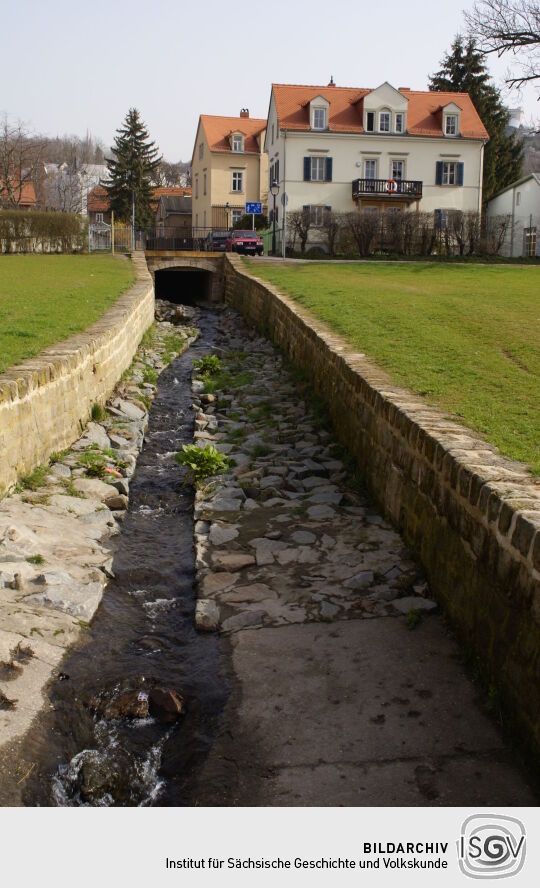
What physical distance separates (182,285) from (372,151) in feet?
46.2

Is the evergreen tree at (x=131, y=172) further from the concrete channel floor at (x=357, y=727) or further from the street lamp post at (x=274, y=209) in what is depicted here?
the concrete channel floor at (x=357, y=727)

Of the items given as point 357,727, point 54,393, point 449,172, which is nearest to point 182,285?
point 449,172

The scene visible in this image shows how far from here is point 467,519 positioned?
5375 mm

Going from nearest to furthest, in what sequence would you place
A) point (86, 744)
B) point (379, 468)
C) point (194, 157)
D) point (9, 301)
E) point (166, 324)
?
1. point (86, 744)
2. point (379, 468)
3. point (9, 301)
4. point (166, 324)
5. point (194, 157)

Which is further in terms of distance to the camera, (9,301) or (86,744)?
(9,301)

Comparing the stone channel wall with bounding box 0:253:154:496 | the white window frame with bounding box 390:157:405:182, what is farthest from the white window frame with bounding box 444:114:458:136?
the stone channel wall with bounding box 0:253:154:496

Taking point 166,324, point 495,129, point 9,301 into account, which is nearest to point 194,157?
point 495,129

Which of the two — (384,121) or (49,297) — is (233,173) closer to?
(384,121)

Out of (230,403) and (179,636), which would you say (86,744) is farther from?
(230,403)

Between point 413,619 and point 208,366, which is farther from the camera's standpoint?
point 208,366

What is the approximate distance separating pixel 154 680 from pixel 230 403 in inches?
356

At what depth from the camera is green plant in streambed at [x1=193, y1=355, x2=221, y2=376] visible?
1777 centimetres

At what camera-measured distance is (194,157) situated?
61.8 m
